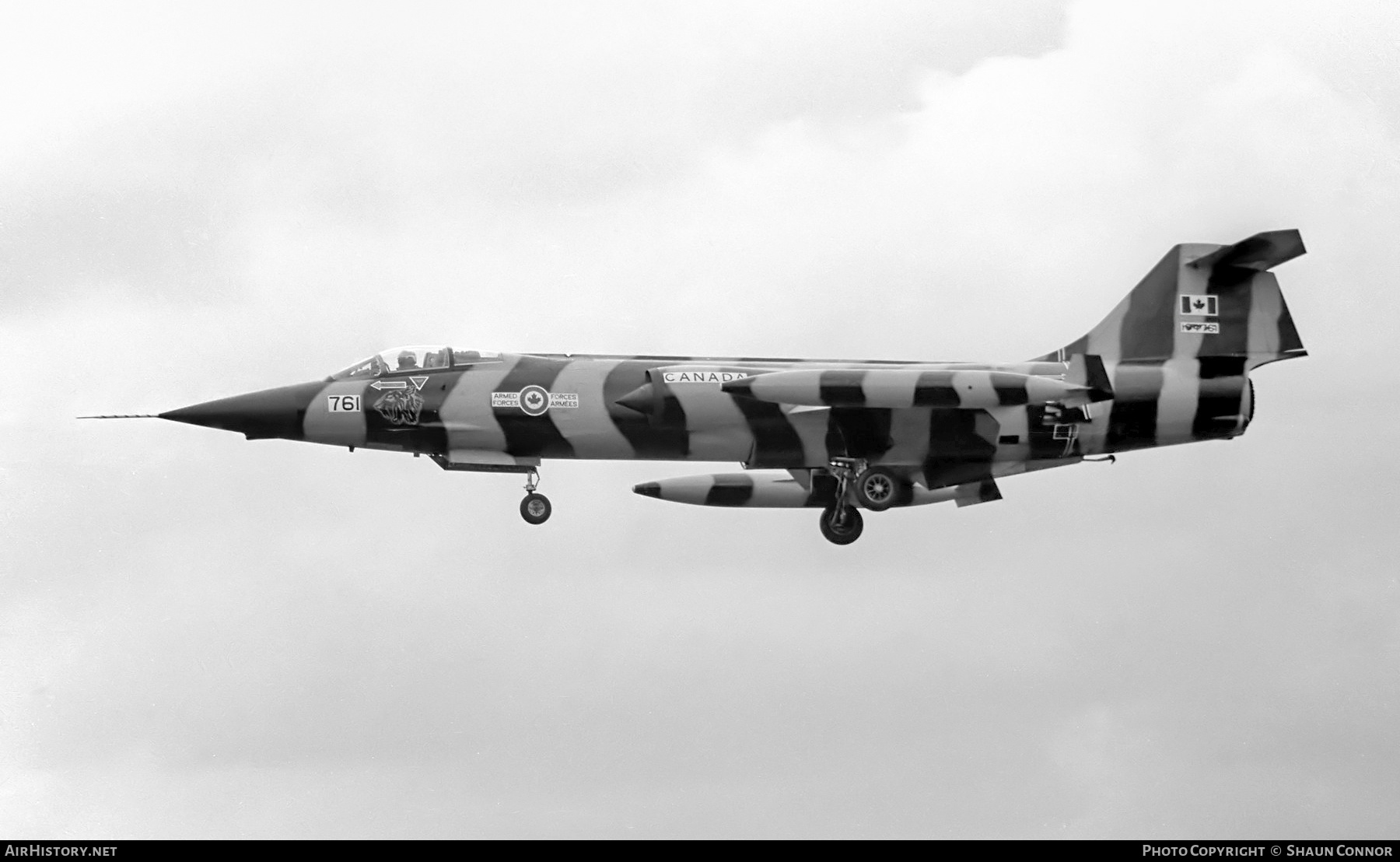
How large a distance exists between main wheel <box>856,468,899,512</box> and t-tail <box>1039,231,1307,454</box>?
3804 mm

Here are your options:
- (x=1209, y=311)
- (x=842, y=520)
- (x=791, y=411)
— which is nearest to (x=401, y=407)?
(x=791, y=411)

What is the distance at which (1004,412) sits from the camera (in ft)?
116

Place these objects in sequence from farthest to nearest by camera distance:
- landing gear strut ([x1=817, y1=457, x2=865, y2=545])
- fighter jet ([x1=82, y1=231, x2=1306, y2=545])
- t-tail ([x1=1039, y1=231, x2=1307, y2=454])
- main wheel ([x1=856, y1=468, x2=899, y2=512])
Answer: landing gear strut ([x1=817, y1=457, x2=865, y2=545]), t-tail ([x1=1039, y1=231, x2=1307, y2=454]), main wheel ([x1=856, y1=468, x2=899, y2=512]), fighter jet ([x1=82, y1=231, x2=1306, y2=545])

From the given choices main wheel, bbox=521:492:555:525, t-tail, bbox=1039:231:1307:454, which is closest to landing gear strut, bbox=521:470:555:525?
main wheel, bbox=521:492:555:525

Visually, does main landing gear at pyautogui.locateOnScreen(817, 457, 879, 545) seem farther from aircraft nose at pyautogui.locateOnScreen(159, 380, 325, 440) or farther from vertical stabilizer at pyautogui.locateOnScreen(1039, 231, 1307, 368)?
aircraft nose at pyautogui.locateOnScreen(159, 380, 325, 440)

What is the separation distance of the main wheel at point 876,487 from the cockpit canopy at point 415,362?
23.5 feet

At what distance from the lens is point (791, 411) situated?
34906 mm

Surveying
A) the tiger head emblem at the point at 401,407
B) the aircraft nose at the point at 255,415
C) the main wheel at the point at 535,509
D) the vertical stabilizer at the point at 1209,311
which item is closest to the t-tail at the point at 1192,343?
the vertical stabilizer at the point at 1209,311

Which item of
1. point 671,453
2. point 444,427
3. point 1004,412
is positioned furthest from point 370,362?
point 1004,412

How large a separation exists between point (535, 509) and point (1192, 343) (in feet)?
42.6

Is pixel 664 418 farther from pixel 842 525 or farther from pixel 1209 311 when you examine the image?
pixel 1209 311

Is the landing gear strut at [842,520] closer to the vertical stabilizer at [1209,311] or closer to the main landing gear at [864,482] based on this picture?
the main landing gear at [864,482]

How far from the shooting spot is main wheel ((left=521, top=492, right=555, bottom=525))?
34.7m
